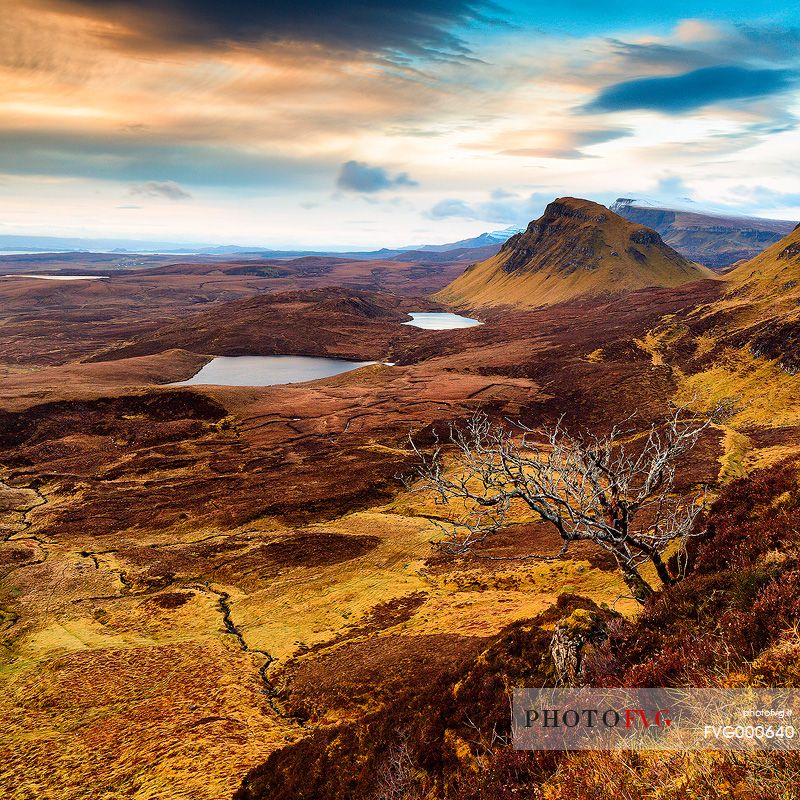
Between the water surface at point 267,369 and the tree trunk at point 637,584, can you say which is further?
the water surface at point 267,369

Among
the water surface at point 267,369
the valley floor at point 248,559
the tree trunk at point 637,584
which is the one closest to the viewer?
the tree trunk at point 637,584

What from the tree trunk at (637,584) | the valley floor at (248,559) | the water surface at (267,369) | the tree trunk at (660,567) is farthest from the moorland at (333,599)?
the water surface at (267,369)

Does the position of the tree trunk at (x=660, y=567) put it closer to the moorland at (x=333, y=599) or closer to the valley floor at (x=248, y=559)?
the moorland at (x=333, y=599)

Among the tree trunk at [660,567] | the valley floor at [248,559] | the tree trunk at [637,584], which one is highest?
the tree trunk at [660,567]

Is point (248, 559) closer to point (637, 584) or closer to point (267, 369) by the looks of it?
point (637, 584)

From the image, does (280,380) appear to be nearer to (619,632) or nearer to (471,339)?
(471,339)

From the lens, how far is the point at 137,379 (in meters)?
121

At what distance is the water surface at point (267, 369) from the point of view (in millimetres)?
135000

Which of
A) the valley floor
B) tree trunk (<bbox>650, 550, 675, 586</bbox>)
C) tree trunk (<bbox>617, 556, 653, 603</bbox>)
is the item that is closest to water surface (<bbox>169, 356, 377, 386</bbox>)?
the valley floor

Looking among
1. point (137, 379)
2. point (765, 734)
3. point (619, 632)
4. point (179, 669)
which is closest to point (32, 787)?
point (179, 669)

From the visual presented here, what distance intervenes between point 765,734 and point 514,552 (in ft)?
91.6

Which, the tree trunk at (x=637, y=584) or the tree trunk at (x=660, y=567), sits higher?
the tree trunk at (x=660, y=567)

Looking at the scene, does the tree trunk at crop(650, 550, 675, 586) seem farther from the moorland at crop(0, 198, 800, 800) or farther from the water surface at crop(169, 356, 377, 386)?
the water surface at crop(169, 356, 377, 386)

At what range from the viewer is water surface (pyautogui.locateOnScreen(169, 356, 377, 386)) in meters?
135
